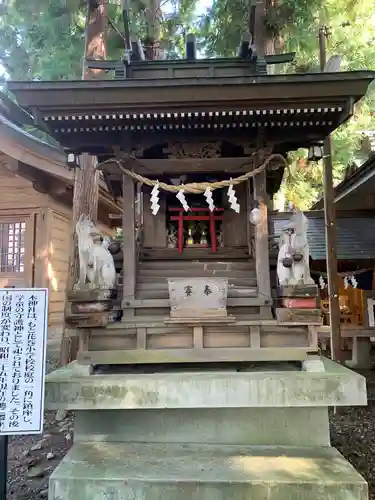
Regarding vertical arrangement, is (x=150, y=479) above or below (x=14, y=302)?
below

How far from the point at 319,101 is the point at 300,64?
27.5 feet

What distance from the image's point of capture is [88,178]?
8.03m

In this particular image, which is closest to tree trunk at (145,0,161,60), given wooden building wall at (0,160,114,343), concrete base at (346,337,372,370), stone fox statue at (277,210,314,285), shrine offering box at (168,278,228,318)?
wooden building wall at (0,160,114,343)

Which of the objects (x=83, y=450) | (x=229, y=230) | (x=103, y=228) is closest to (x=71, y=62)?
(x=103, y=228)

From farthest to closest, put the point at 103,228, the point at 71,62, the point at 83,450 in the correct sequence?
the point at 103,228, the point at 71,62, the point at 83,450

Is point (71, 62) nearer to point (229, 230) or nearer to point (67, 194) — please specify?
point (67, 194)

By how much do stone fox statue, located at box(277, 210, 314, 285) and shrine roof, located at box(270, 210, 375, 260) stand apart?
403 centimetres

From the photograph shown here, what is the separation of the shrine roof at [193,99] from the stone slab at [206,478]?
4.39m

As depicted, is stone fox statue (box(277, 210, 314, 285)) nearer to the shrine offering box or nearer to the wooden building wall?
the shrine offering box

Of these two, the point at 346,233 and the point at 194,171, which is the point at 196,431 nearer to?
the point at 194,171

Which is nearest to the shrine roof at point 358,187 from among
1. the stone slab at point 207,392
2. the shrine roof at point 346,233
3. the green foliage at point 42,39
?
the shrine roof at point 346,233

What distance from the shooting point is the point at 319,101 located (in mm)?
5492

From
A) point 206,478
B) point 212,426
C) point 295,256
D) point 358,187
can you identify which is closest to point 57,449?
point 212,426

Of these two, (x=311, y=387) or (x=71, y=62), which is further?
(x=71, y=62)
